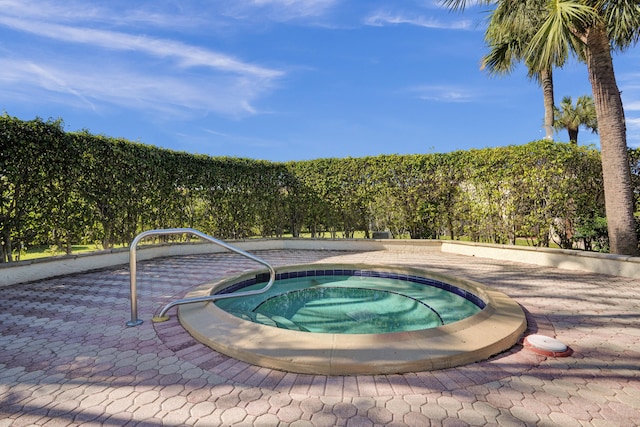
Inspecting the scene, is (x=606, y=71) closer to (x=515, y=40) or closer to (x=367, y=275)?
(x=515, y=40)

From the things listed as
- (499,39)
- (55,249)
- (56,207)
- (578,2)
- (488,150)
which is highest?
(499,39)

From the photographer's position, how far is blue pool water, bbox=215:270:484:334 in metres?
4.71

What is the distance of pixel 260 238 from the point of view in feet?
40.0

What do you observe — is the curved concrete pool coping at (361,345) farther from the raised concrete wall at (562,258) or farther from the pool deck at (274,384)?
the raised concrete wall at (562,258)

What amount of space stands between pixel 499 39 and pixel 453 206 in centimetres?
613

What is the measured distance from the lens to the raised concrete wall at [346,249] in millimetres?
6285

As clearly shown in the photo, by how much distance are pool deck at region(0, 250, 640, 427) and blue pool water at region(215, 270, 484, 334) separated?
55.0 inches

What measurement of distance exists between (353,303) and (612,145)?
718 centimetres

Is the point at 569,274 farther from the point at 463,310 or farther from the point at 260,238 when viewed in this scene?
the point at 260,238

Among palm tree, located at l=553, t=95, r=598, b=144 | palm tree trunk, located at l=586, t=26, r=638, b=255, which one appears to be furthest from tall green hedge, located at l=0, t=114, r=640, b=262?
palm tree, located at l=553, t=95, r=598, b=144

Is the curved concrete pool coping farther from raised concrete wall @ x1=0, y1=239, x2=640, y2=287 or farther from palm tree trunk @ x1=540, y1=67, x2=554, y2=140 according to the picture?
palm tree trunk @ x1=540, y1=67, x2=554, y2=140

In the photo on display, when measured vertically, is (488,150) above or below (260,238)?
above

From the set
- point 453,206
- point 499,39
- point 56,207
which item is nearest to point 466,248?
point 453,206

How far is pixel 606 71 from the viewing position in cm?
703
